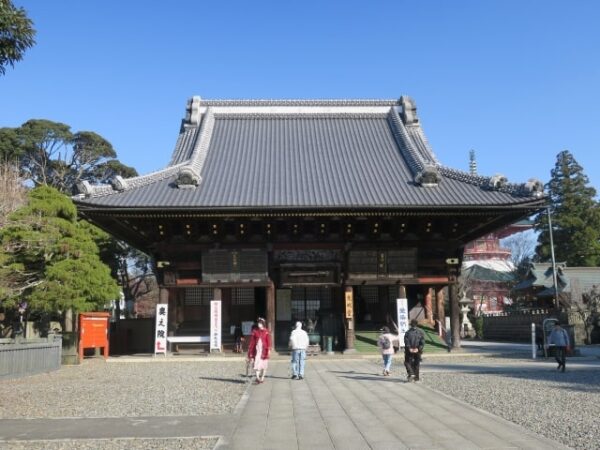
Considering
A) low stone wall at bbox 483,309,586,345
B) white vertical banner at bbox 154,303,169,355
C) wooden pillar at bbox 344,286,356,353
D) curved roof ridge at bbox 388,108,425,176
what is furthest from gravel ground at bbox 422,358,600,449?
low stone wall at bbox 483,309,586,345

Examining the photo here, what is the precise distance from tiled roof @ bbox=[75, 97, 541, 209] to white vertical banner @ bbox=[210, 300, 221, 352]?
4067mm

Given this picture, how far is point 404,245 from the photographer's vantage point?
68.7ft

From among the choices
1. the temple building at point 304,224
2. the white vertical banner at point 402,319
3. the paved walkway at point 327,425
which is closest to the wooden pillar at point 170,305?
the temple building at point 304,224

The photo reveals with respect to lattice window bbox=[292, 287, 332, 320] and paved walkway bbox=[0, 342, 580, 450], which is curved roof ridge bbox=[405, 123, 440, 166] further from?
paved walkway bbox=[0, 342, 580, 450]

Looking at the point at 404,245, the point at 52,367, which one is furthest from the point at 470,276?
the point at 52,367

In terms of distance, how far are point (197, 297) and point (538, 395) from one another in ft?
52.4

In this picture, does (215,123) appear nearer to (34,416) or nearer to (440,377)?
(440,377)

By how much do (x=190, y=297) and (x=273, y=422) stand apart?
1611 centimetres

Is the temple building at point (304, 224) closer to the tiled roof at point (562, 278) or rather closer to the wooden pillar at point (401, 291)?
the wooden pillar at point (401, 291)

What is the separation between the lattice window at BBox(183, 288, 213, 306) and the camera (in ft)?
76.1

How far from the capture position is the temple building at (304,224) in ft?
62.0

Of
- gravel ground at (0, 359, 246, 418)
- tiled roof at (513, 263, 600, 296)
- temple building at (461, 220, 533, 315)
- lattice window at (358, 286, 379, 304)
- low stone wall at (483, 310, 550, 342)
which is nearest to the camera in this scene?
gravel ground at (0, 359, 246, 418)

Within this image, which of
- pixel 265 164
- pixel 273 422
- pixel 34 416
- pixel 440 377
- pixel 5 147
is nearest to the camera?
pixel 273 422

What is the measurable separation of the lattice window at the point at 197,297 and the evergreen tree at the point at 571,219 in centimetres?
3443
